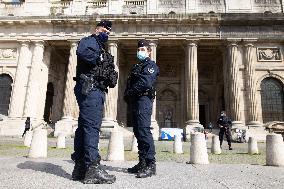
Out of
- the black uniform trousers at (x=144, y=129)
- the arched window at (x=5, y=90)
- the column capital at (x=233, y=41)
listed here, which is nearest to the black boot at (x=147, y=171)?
the black uniform trousers at (x=144, y=129)

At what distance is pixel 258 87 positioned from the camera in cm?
2108

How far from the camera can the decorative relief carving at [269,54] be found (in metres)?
21.3

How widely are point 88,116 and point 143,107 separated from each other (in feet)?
3.65

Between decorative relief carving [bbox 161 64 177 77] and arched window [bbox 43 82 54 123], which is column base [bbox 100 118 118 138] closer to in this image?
arched window [bbox 43 82 54 123]

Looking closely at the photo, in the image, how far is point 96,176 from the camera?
3.14 metres

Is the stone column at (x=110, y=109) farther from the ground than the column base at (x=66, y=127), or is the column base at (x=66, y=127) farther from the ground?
the stone column at (x=110, y=109)

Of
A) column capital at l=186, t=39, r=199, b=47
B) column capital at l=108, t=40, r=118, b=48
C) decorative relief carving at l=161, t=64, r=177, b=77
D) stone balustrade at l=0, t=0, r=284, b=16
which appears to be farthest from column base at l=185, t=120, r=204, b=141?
stone balustrade at l=0, t=0, r=284, b=16

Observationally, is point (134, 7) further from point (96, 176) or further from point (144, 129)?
point (96, 176)

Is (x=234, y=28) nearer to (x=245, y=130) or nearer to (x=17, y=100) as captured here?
(x=245, y=130)

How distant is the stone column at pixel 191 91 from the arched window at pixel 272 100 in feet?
19.1

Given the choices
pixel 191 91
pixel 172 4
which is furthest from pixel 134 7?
pixel 191 91

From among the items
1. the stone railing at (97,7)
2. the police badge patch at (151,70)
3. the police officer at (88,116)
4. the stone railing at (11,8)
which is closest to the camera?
the police officer at (88,116)

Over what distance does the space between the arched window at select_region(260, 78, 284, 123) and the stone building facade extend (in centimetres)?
8

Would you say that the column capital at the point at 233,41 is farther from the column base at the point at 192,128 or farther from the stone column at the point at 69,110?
the stone column at the point at 69,110
